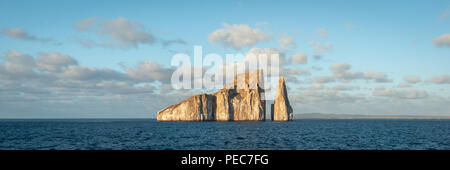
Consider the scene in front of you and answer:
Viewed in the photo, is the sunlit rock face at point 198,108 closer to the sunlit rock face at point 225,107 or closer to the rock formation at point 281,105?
the sunlit rock face at point 225,107

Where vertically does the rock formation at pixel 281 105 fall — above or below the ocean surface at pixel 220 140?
above

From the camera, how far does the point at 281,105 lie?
19000 centimetres

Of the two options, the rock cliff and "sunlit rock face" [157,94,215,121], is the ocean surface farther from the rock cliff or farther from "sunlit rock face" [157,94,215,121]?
"sunlit rock face" [157,94,215,121]

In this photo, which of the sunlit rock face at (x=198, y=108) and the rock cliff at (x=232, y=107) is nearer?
the rock cliff at (x=232, y=107)

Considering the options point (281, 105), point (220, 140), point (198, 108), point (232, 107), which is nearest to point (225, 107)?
point (232, 107)

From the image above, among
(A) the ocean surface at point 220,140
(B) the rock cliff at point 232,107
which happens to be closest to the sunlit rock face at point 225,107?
(B) the rock cliff at point 232,107

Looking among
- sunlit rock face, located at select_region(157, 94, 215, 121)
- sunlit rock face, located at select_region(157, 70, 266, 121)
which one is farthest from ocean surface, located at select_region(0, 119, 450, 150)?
sunlit rock face, located at select_region(157, 94, 215, 121)

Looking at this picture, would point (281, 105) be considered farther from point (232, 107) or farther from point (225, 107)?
point (225, 107)

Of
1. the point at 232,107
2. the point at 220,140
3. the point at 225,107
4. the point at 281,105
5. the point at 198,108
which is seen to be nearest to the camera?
the point at 220,140

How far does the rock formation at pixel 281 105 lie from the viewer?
618 ft

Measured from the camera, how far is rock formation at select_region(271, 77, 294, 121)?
618ft
